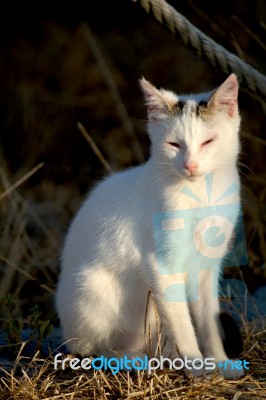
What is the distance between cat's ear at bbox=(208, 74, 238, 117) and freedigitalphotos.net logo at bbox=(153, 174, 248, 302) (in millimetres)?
224

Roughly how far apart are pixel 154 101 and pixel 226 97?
0.25 metres

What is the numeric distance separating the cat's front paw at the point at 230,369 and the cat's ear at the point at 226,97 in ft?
2.69

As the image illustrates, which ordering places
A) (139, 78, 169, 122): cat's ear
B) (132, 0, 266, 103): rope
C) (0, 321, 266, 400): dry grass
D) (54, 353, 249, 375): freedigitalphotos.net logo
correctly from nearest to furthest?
(0, 321, 266, 400): dry grass → (54, 353, 249, 375): freedigitalphotos.net logo → (139, 78, 169, 122): cat's ear → (132, 0, 266, 103): rope

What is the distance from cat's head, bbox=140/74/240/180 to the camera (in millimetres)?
2484

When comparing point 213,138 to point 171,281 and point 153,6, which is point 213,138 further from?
point 153,6

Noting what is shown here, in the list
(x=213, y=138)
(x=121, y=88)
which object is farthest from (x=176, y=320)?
(x=121, y=88)

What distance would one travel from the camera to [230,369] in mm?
2582

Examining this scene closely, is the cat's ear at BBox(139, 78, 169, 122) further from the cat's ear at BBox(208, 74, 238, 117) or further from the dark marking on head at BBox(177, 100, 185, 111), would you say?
the cat's ear at BBox(208, 74, 238, 117)

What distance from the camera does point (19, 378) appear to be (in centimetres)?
258

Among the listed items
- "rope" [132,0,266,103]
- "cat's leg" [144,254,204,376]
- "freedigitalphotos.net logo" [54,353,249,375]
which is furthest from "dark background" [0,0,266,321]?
"cat's leg" [144,254,204,376]

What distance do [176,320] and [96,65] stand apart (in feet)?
15.1

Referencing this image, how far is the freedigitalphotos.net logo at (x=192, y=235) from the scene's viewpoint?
254cm

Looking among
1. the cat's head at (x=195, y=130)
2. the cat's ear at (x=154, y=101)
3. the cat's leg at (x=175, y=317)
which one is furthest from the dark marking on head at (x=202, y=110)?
the cat's leg at (x=175, y=317)

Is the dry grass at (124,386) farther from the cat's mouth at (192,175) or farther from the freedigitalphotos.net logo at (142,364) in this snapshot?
the cat's mouth at (192,175)
